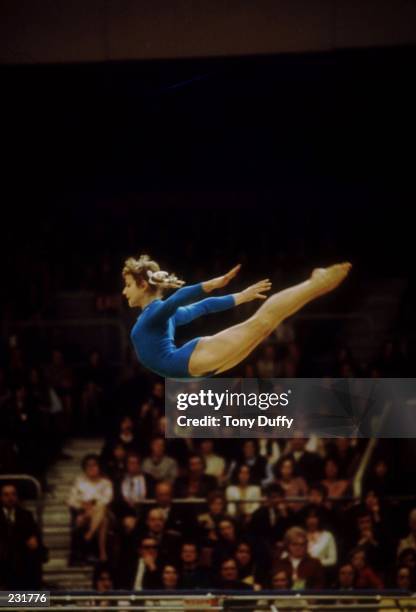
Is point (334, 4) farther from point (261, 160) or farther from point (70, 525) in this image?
point (70, 525)

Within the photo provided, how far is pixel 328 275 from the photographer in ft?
21.0

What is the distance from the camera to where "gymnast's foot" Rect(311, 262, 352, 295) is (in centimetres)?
639

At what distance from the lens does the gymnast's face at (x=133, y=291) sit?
6.29 metres

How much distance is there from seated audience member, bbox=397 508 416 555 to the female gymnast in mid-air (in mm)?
1341

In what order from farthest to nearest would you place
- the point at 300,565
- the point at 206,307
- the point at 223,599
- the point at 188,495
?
the point at 188,495 → the point at 300,565 → the point at 206,307 → the point at 223,599

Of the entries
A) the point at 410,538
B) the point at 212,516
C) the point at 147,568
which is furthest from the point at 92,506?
the point at 410,538

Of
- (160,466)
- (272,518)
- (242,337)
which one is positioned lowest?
(272,518)

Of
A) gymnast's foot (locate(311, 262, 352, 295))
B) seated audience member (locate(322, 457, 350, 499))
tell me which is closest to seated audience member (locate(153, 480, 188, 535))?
seated audience member (locate(322, 457, 350, 499))

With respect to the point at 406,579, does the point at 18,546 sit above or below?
above

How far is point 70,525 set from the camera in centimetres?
706

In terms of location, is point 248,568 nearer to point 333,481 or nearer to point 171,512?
point 171,512

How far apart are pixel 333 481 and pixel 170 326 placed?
4.60 feet

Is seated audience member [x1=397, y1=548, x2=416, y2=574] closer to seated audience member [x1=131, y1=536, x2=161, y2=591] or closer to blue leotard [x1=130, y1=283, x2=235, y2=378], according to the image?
seated audience member [x1=131, y1=536, x2=161, y2=591]

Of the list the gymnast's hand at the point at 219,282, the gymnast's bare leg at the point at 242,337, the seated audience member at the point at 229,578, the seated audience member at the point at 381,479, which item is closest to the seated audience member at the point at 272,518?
the seated audience member at the point at 229,578
